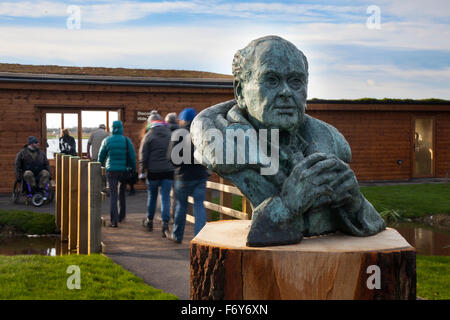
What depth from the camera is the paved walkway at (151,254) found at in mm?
6774

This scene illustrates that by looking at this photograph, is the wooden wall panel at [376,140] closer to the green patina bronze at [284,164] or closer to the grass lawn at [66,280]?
the grass lawn at [66,280]

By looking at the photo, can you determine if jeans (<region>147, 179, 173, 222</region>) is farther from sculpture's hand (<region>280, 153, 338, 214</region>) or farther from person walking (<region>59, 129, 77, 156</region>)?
person walking (<region>59, 129, 77, 156</region>)

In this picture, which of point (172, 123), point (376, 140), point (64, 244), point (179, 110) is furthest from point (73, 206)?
point (376, 140)

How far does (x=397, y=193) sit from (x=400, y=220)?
12.1 ft

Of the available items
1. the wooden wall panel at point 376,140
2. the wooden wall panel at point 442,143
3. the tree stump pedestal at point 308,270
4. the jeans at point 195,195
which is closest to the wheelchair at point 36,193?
the jeans at point 195,195

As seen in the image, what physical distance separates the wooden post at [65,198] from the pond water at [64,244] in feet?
0.69

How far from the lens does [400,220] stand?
12.8 metres

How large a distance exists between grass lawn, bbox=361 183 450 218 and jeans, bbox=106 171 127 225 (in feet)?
19.7

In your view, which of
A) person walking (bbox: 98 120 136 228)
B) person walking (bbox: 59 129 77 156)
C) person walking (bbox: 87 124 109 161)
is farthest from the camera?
person walking (bbox: 59 129 77 156)

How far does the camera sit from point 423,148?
889 inches

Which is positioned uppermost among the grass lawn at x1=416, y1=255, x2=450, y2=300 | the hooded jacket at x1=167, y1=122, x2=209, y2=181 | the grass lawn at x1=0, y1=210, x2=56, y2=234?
the hooded jacket at x1=167, y1=122, x2=209, y2=181

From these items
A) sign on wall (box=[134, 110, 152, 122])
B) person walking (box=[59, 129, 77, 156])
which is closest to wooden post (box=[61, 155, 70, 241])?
person walking (box=[59, 129, 77, 156])

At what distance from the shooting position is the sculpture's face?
3.49 metres
